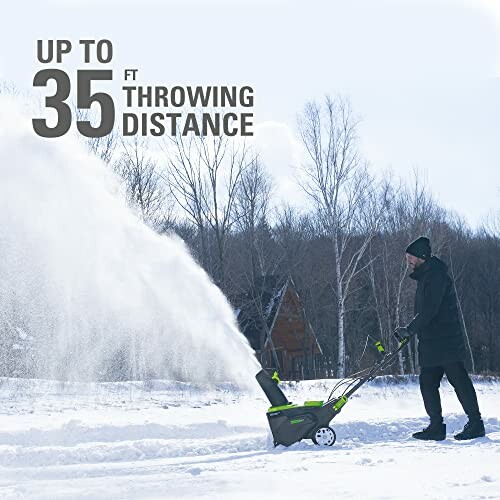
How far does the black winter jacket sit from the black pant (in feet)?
0.39

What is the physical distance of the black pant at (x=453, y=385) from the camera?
7098 millimetres

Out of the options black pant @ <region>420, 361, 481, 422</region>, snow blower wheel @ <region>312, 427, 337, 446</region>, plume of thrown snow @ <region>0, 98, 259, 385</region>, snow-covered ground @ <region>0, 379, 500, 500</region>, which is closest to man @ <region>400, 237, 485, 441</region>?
black pant @ <region>420, 361, 481, 422</region>

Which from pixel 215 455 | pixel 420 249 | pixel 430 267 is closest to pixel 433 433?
pixel 430 267

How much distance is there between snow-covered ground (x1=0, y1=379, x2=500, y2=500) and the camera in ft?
16.0

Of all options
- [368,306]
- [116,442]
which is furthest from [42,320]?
[368,306]

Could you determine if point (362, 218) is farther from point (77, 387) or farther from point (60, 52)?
point (77, 387)

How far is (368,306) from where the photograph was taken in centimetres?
3703

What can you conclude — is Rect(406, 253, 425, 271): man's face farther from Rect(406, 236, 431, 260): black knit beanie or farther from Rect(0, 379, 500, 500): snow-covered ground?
Rect(0, 379, 500, 500): snow-covered ground

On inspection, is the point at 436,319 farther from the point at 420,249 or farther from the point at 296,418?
the point at 296,418

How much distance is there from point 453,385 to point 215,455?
7.99ft

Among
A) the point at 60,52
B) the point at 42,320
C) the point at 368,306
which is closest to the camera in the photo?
the point at 42,320

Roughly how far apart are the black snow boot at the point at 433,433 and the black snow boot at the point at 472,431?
159 mm

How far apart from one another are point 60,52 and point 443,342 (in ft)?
34.9

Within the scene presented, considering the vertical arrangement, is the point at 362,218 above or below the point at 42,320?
above
